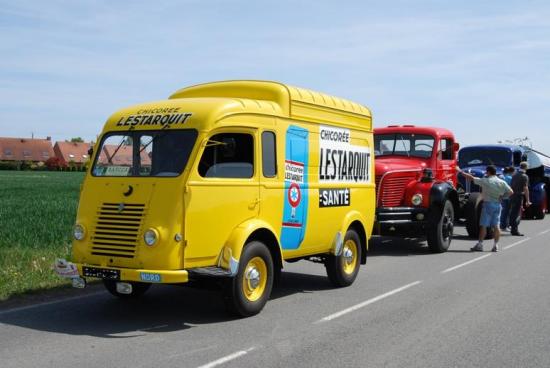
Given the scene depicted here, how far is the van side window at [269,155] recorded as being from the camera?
793cm

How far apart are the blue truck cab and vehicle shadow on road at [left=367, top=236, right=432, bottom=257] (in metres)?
2.71

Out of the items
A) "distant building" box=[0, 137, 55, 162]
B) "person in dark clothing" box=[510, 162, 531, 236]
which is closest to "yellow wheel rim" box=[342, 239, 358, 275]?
"person in dark clothing" box=[510, 162, 531, 236]

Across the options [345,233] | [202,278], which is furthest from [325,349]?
[345,233]

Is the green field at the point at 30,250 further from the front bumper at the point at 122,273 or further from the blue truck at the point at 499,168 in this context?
the blue truck at the point at 499,168

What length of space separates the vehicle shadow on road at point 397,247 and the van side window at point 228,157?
6.38m

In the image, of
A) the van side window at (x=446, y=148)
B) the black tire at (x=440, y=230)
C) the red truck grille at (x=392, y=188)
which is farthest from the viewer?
the van side window at (x=446, y=148)

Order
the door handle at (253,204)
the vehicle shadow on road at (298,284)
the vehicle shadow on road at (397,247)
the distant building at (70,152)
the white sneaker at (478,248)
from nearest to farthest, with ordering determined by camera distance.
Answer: the door handle at (253,204)
the vehicle shadow on road at (298,284)
the vehicle shadow on road at (397,247)
the white sneaker at (478,248)
the distant building at (70,152)

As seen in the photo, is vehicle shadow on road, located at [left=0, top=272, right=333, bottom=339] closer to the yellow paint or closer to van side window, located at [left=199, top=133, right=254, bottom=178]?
the yellow paint

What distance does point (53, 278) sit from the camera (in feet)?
31.7

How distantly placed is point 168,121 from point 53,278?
3706 millimetres

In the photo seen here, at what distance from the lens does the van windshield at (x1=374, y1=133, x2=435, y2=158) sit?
48.4 ft

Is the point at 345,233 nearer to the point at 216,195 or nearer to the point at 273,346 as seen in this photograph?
the point at 216,195

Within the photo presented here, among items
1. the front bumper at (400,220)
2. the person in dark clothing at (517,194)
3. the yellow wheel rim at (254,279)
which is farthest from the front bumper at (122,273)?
the person in dark clothing at (517,194)

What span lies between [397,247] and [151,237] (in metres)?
9.13
